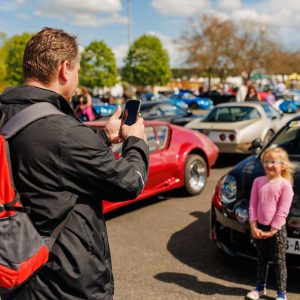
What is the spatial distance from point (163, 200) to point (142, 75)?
42448mm

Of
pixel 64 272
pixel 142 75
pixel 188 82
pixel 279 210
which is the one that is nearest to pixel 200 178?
pixel 279 210

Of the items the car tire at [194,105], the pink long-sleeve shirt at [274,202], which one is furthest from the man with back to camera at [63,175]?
the car tire at [194,105]

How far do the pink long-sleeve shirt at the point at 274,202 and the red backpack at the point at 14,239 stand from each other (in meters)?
2.08

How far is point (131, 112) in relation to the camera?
76.3 inches

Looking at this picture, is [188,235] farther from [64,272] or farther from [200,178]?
[64,272]

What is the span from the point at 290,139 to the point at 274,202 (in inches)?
78.0

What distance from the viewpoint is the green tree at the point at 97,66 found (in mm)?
46125

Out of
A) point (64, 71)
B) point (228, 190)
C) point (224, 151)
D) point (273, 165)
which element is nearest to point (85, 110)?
point (224, 151)

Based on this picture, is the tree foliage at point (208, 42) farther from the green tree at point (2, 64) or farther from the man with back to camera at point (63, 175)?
the man with back to camera at point (63, 175)

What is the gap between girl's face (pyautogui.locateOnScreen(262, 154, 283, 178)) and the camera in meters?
3.27

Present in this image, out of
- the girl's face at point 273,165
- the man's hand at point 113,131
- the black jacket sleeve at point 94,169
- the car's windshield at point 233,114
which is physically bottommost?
the car's windshield at point 233,114

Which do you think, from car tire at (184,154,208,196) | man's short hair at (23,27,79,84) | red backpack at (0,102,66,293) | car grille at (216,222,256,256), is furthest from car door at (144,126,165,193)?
red backpack at (0,102,66,293)

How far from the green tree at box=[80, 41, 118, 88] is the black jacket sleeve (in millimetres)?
44300

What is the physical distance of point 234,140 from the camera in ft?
29.2
